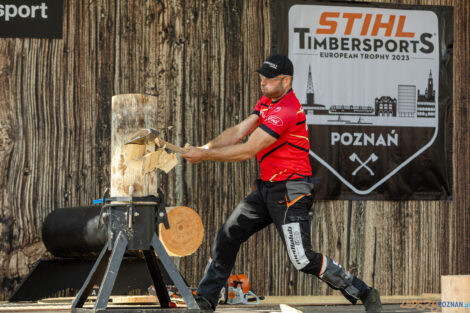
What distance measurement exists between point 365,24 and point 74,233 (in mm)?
4002

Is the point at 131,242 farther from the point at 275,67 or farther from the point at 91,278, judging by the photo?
the point at 275,67

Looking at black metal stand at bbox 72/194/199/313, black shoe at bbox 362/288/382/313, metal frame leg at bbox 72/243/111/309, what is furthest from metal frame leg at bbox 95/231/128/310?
black shoe at bbox 362/288/382/313

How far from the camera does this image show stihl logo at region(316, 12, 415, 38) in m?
9.29

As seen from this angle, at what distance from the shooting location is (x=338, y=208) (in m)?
9.34

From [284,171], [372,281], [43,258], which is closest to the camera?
[284,171]

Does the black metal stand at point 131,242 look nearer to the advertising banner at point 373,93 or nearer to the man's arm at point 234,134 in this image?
the man's arm at point 234,134

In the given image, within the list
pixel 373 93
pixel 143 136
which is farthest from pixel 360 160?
pixel 143 136

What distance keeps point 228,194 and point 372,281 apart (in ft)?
6.27

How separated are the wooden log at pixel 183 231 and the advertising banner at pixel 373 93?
1.57 m

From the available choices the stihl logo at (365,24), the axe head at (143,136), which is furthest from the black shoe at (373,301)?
the stihl logo at (365,24)

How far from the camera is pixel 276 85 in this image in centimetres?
681

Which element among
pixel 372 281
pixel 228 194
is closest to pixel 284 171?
pixel 228 194

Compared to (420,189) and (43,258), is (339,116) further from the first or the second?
(43,258)

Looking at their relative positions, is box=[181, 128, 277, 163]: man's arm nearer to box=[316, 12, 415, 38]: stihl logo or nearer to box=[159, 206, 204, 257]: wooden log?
box=[159, 206, 204, 257]: wooden log
